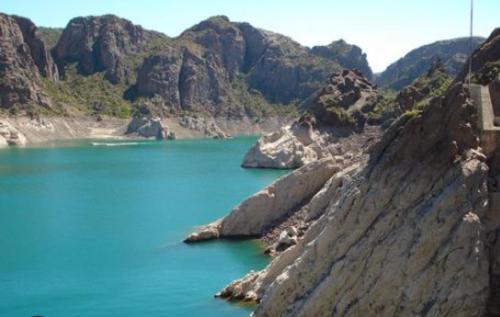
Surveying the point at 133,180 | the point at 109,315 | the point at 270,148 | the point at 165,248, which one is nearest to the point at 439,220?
the point at 109,315

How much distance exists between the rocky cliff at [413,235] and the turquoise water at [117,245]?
8.56 m

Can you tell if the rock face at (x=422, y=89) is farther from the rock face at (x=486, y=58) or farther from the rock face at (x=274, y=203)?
the rock face at (x=274, y=203)

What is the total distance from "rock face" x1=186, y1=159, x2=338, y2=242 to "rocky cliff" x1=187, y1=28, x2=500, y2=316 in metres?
22.2

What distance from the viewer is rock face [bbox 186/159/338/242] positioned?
2031 inches

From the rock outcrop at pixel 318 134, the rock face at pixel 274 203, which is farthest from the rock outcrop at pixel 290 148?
the rock face at pixel 274 203

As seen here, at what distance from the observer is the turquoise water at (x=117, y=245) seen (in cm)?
3881

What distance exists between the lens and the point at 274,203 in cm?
5159

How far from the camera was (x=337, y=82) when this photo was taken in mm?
134750

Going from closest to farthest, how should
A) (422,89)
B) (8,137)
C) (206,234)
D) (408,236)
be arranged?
(408,236)
(206,234)
(422,89)
(8,137)

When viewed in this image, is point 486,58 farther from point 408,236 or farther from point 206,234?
point 408,236

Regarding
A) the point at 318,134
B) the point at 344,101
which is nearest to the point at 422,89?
the point at 318,134

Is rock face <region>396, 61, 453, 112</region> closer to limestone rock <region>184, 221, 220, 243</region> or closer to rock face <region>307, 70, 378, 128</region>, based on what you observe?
rock face <region>307, 70, 378, 128</region>

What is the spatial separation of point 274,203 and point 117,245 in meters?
11.5

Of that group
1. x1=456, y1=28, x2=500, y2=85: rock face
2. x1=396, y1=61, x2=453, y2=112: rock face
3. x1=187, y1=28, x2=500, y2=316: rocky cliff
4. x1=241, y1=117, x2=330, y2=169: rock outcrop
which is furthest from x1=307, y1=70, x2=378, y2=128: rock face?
x1=187, y1=28, x2=500, y2=316: rocky cliff
